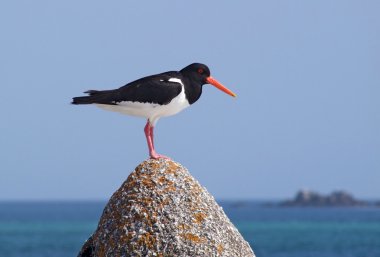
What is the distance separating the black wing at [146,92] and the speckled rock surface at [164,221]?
1488mm

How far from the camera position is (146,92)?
11.3 metres

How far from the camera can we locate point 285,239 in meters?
108

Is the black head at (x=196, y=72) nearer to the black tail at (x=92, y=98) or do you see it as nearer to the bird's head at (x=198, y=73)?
the bird's head at (x=198, y=73)

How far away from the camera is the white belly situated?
11.2 meters

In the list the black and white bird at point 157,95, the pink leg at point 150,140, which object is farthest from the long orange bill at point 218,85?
the pink leg at point 150,140

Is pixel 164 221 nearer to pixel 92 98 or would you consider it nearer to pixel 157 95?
pixel 157 95

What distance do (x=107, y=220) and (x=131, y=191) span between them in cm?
41

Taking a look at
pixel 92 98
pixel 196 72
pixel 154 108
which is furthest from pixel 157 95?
pixel 92 98

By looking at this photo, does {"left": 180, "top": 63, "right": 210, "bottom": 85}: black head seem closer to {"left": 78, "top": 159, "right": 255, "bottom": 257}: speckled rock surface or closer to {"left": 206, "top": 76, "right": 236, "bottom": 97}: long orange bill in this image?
{"left": 206, "top": 76, "right": 236, "bottom": 97}: long orange bill

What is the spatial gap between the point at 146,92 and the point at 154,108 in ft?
0.82

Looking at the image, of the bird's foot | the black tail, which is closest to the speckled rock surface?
the bird's foot

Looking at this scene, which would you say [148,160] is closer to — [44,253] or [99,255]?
[99,255]

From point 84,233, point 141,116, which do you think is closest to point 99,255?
point 141,116

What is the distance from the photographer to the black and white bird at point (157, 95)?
11.2 m
